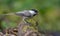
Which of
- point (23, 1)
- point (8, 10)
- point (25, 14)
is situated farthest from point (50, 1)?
point (25, 14)

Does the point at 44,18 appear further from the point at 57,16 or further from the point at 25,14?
the point at 25,14

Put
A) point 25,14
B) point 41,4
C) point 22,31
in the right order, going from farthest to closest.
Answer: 1. point 41,4
2. point 25,14
3. point 22,31

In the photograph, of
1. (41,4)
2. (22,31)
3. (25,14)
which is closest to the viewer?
(22,31)

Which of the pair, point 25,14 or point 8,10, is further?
point 8,10

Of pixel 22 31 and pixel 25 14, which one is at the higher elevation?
pixel 25 14

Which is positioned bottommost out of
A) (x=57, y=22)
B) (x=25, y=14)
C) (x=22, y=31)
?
(x=22, y=31)

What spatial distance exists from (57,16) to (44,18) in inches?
5.9

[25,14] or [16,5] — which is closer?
[25,14]

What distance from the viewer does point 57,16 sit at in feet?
8.66

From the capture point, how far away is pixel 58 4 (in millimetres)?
2572

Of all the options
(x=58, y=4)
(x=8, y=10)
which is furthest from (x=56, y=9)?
(x=8, y=10)

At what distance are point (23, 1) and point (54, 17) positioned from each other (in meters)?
0.38

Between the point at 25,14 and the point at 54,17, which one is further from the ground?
the point at 54,17

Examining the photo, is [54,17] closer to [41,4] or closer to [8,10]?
[41,4]
